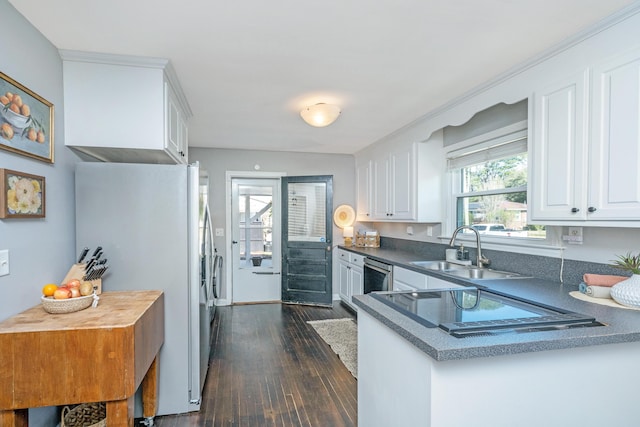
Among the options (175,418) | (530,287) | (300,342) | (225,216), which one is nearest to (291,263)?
(225,216)

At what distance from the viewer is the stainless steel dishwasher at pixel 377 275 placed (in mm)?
3455

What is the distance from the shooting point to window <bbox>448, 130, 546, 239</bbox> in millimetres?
2744

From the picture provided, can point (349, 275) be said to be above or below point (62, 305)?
below

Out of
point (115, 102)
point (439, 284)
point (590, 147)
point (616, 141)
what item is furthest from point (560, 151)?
point (115, 102)

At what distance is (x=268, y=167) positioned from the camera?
16.7 feet

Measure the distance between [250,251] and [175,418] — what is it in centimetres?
304

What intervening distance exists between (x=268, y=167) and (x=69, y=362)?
387 centimetres

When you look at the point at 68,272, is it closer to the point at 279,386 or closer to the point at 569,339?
the point at 279,386

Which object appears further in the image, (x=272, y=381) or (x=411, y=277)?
(x=411, y=277)

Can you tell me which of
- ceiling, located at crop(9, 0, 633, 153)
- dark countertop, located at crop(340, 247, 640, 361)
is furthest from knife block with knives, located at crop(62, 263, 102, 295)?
dark countertop, located at crop(340, 247, 640, 361)

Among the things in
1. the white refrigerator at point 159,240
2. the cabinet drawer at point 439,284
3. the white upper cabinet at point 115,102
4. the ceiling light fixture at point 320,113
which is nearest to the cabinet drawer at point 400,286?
the cabinet drawer at point 439,284

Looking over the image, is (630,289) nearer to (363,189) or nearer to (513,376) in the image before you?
(513,376)

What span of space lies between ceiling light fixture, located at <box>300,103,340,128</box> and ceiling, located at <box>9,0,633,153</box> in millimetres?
82

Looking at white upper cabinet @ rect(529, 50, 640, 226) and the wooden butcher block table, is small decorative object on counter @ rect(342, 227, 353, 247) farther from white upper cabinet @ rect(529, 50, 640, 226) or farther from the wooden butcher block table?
the wooden butcher block table
